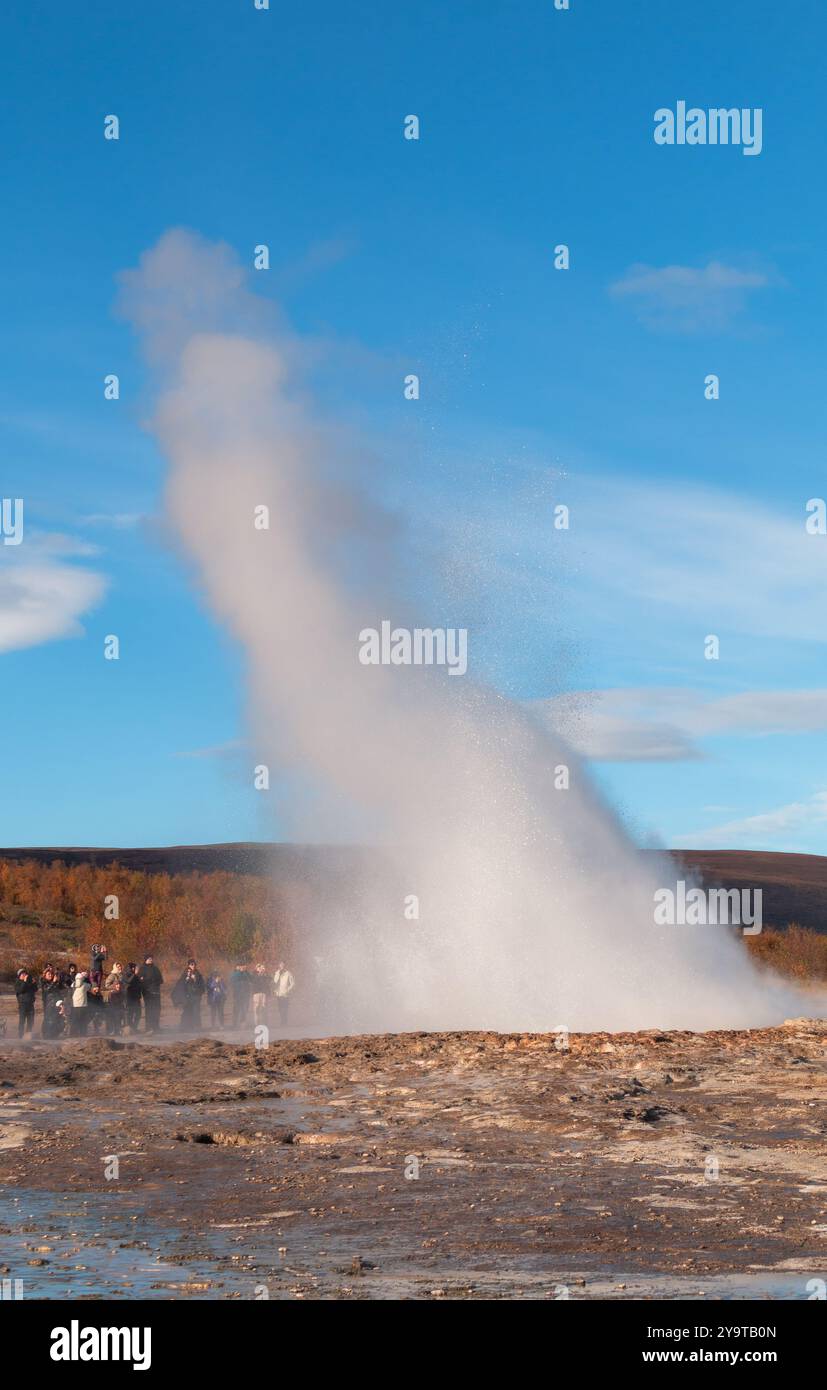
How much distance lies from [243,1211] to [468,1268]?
2.28 m

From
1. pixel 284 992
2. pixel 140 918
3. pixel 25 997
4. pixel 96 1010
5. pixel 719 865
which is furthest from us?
pixel 719 865

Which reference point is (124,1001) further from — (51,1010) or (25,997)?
(25,997)

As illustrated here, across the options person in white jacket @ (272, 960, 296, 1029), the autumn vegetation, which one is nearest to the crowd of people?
person in white jacket @ (272, 960, 296, 1029)

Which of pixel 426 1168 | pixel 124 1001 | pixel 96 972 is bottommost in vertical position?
pixel 426 1168

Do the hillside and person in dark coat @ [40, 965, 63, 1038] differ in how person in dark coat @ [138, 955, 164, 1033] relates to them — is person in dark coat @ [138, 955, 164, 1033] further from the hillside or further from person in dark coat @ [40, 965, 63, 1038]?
the hillside

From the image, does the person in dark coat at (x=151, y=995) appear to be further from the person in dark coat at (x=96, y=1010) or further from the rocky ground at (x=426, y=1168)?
the rocky ground at (x=426, y=1168)

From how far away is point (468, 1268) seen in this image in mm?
7449

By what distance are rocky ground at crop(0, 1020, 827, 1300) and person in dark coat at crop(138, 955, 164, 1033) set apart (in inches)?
220

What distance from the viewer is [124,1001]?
78.7 feet

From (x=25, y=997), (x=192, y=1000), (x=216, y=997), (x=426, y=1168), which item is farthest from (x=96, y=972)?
(x=426, y=1168)

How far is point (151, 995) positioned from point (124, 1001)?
1.72 ft

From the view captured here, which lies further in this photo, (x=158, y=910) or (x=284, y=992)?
(x=158, y=910)
